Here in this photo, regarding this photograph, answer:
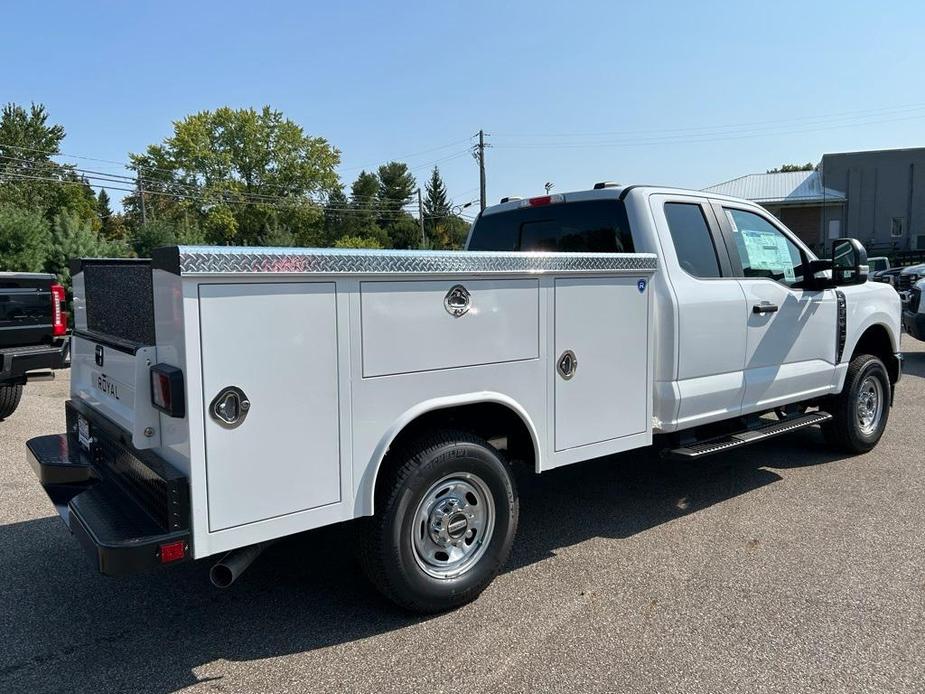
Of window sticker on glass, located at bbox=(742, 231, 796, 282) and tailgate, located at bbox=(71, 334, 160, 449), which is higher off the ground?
window sticker on glass, located at bbox=(742, 231, 796, 282)

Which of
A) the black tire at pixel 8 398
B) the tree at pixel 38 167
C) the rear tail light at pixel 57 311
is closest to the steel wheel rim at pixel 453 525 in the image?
the rear tail light at pixel 57 311

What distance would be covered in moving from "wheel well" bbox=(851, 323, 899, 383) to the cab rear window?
3232mm

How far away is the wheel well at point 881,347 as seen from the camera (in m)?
6.64

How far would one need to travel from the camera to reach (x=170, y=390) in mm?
2736

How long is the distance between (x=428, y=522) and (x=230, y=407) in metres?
1.21

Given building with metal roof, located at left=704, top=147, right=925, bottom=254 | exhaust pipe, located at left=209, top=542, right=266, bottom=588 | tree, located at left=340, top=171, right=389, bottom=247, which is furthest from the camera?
tree, located at left=340, top=171, right=389, bottom=247

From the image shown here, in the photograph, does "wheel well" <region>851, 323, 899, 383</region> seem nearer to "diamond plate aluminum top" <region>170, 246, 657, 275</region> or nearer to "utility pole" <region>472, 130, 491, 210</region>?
"diamond plate aluminum top" <region>170, 246, 657, 275</region>

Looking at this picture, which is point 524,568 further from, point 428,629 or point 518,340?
point 518,340

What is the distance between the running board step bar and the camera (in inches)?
185

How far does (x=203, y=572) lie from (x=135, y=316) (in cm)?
161

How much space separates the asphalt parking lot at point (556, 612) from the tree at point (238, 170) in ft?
200

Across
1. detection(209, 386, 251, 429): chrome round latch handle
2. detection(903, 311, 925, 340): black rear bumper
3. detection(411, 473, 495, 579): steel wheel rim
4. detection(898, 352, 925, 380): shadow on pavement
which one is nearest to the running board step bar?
detection(411, 473, 495, 579): steel wheel rim

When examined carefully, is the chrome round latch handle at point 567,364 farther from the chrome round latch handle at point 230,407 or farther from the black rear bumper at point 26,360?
the black rear bumper at point 26,360

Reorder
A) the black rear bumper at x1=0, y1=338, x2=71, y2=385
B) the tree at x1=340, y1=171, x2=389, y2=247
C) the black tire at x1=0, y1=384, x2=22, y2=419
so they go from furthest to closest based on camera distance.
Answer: the tree at x1=340, y1=171, x2=389, y2=247
the black tire at x1=0, y1=384, x2=22, y2=419
the black rear bumper at x1=0, y1=338, x2=71, y2=385
